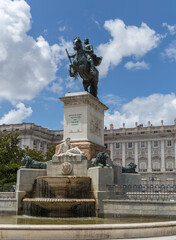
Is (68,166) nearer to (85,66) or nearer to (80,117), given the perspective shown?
(80,117)

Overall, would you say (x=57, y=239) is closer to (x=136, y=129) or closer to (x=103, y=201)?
(x=103, y=201)

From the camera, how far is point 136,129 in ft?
341

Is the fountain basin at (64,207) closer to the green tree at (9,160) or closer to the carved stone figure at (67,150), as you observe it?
the carved stone figure at (67,150)

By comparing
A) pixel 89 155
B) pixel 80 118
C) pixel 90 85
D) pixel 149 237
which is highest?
pixel 90 85

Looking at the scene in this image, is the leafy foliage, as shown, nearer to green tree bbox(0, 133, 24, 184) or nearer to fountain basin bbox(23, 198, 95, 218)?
green tree bbox(0, 133, 24, 184)

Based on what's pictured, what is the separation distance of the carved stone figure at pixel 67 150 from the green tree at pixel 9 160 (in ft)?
51.8

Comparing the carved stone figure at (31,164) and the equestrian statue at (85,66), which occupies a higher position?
the equestrian statue at (85,66)

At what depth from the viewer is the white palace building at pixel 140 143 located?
9650cm

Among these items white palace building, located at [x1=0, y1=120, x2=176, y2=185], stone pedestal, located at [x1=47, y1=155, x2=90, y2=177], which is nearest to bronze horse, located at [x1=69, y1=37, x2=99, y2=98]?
stone pedestal, located at [x1=47, y1=155, x2=90, y2=177]

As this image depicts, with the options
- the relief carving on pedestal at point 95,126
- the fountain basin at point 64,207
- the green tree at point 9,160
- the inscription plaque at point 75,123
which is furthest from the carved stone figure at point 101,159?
the green tree at point 9,160

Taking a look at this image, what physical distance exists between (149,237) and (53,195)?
7.45 meters

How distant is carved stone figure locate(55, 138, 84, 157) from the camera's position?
16.3m

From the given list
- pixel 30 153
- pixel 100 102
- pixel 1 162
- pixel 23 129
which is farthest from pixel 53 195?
pixel 23 129

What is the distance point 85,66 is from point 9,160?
1905 centimetres
